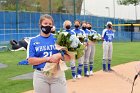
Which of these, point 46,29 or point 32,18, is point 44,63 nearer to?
point 46,29

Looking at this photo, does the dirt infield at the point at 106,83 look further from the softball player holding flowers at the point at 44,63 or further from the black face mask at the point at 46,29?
the black face mask at the point at 46,29

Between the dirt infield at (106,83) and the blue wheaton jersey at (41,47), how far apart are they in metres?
4.87

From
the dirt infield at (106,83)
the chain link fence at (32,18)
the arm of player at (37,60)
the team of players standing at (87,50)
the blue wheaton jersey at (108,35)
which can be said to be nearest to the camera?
the arm of player at (37,60)

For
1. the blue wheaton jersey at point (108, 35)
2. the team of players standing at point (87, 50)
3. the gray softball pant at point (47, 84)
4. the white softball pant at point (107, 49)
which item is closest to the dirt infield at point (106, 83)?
the team of players standing at point (87, 50)

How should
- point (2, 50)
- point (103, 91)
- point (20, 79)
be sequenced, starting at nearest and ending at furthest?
point (103, 91) → point (20, 79) → point (2, 50)

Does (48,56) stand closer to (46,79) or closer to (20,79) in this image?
(46,79)

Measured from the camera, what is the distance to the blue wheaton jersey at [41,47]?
19.8 feet

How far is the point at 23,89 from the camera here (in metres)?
11.3

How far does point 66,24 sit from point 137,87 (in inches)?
111

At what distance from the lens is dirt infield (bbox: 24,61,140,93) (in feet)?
36.1

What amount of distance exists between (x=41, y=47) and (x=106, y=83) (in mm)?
6657

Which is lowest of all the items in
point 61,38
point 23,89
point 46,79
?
point 23,89

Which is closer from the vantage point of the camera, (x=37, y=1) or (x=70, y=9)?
(x=70, y=9)

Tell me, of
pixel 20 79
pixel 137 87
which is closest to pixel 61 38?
pixel 137 87
